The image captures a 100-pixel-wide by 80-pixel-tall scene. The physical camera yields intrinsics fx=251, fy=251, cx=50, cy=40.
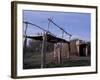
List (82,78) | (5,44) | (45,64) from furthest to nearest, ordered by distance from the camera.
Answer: (82,78)
(45,64)
(5,44)

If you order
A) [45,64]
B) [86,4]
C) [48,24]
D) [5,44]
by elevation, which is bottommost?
[45,64]

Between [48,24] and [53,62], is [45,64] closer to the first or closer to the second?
[53,62]

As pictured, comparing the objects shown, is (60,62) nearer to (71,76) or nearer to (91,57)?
(71,76)

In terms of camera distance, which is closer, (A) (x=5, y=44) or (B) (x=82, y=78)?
(A) (x=5, y=44)

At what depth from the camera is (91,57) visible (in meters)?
2.28

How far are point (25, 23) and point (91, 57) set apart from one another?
700mm

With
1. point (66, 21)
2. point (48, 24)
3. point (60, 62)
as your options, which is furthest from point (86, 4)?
point (60, 62)

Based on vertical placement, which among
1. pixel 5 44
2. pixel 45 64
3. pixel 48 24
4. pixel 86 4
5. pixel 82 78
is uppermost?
pixel 86 4

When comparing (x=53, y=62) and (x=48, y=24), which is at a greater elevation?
(x=48, y=24)

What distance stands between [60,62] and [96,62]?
37cm

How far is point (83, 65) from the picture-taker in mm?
2238

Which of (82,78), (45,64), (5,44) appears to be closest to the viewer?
(5,44)

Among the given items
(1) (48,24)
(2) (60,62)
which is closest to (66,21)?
(1) (48,24)

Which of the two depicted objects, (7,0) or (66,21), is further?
(66,21)
